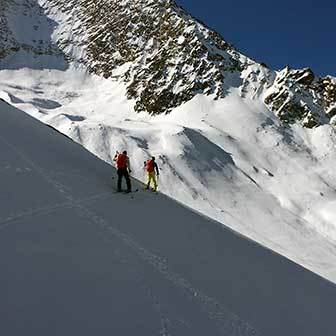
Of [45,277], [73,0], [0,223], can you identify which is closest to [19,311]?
[45,277]

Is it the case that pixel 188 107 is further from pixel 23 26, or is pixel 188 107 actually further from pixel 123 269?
pixel 123 269

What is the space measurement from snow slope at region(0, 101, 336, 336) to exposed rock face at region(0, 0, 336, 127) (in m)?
44.4

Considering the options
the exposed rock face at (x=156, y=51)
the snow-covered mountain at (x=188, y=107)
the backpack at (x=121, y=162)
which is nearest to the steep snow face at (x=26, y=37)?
the snow-covered mountain at (x=188, y=107)

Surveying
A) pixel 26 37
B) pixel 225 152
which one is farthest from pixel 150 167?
pixel 26 37

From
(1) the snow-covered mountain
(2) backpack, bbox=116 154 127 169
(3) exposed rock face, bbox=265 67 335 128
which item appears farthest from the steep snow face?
(2) backpack, bbox=116 154 127 169

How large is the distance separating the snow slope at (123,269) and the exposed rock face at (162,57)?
146ft

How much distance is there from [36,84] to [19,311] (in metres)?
62.4

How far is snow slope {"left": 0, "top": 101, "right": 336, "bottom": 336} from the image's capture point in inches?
408

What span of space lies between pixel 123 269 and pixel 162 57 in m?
58.8

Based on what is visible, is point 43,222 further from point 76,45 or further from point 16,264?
point 76,45

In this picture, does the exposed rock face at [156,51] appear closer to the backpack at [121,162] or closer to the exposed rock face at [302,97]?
the exposed rock face at [302,97]

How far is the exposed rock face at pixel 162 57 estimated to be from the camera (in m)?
64.2

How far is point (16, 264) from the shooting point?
1107cm

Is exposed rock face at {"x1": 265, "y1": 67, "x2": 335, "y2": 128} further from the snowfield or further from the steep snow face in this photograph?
the steep snow face
